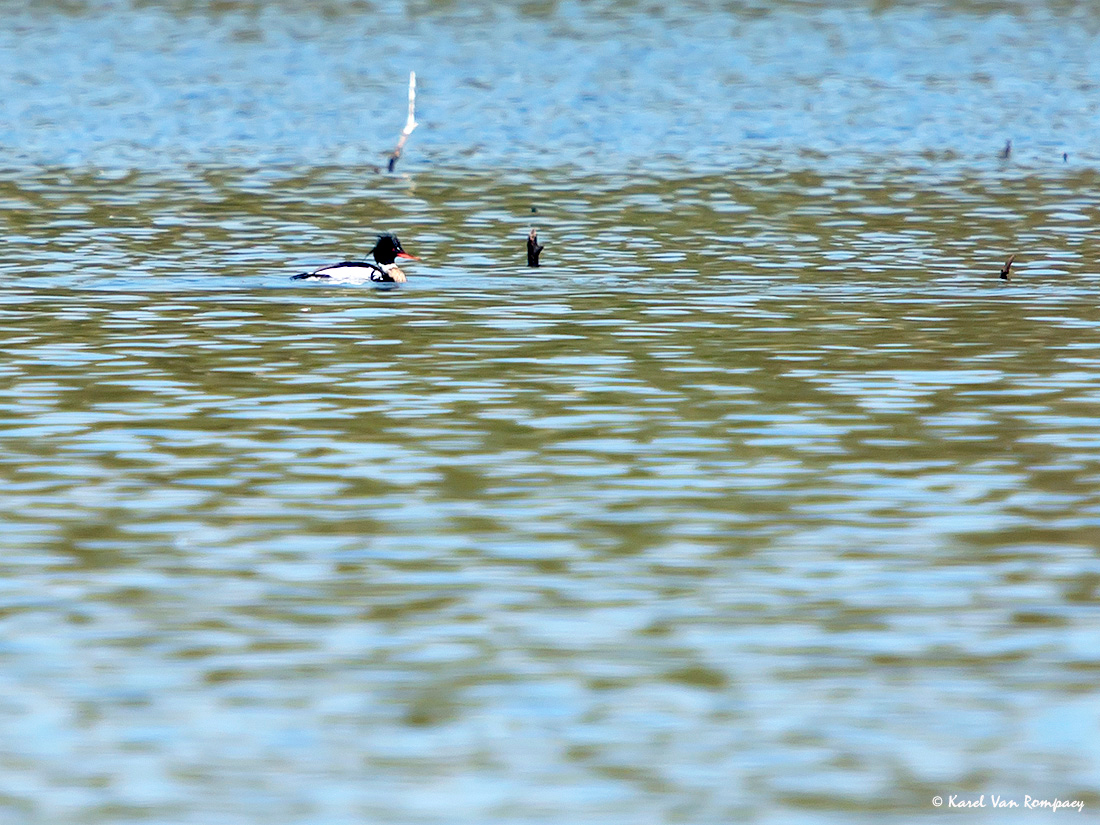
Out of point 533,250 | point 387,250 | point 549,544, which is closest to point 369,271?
point 387,250

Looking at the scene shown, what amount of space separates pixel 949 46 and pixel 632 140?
1976 centimetres

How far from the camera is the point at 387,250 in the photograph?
2631cm

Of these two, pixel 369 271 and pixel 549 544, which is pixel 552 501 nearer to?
pixel 549 544

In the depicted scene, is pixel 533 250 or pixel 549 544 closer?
pixel 549 544

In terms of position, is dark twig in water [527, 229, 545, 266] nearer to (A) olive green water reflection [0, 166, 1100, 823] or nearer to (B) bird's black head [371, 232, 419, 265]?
(A) olive green water reflection [0, 166, 1100, 823]

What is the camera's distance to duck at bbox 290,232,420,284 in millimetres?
25672

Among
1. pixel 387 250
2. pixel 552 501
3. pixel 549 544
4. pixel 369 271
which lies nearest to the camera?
pixel 549 544

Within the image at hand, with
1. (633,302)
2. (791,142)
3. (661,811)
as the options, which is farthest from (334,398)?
(791,142)

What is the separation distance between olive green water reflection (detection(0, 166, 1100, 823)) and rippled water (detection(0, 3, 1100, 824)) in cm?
4

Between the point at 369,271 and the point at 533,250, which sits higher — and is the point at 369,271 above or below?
below

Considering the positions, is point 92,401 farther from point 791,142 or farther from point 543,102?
point 543,102

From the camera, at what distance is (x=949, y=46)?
62000 millimetres

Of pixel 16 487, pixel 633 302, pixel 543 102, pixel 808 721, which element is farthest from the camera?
pixel 543 102

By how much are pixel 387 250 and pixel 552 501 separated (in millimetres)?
12232
